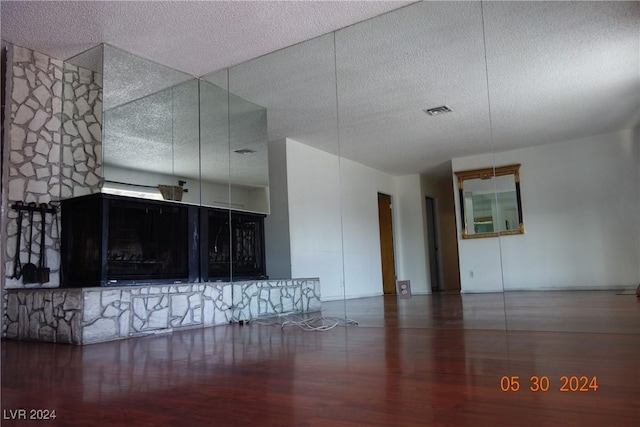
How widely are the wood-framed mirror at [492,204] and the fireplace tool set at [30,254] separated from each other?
3.48 m

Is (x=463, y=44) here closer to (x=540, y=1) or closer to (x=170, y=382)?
(x=540, y=1)

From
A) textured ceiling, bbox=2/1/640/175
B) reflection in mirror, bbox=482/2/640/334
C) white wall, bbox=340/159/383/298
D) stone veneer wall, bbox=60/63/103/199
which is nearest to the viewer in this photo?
reflection in mirror, bbox=482/2/640/334

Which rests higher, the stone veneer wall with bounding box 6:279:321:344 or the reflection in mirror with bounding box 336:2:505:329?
the reflection in mirror with bounding box 336:2:505:329

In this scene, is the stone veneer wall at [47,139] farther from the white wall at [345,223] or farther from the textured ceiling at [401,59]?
the white wall at [345,223]

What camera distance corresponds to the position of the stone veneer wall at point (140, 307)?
3.37 m

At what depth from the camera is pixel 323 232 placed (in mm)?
4723

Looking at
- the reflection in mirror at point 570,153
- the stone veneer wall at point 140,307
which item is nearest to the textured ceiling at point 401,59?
the reflection in mirror at point 570,153

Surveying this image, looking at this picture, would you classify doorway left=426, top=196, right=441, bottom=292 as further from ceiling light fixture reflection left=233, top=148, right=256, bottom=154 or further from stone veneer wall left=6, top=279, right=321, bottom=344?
ceiling light fixture reflection left=233, top=148, right=256, bottom=154

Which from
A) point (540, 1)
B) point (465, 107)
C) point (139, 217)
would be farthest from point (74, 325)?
point (540, 1)

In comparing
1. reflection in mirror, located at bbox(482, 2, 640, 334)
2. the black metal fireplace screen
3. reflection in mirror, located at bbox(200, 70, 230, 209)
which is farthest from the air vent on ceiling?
reflection in mirror, located at bbox(200, 70, 230, 209)

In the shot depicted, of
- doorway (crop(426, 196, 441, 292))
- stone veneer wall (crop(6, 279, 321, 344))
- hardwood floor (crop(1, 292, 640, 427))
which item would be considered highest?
doorway (crop(426, 196, 441, 292))

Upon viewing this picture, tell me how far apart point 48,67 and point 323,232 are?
9.76 feet
